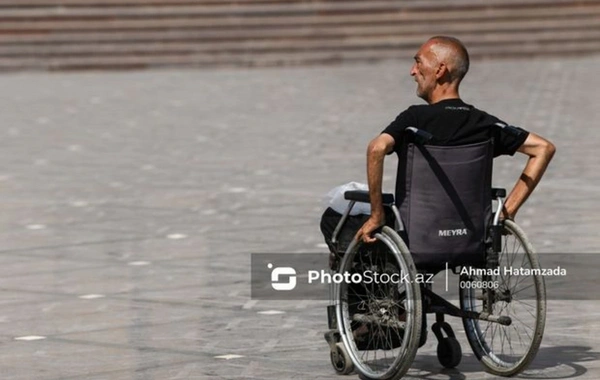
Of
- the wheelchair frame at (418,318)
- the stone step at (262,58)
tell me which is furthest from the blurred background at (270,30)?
the wheelchair frame at (418,318)

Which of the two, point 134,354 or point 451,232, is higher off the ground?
point 451,232

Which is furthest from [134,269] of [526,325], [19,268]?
[526,325]

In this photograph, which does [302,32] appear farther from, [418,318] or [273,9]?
[418,318]

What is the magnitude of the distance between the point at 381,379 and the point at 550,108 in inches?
465

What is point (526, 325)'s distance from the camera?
6.34 m

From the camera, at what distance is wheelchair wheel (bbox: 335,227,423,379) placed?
17.5 feet

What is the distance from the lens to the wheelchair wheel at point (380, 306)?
5.33 metres

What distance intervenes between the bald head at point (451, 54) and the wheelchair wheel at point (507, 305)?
0.55 meters

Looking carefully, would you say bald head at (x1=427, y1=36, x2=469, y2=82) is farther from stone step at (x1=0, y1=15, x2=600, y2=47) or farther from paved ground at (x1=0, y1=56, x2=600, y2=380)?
stone step at (x1=0, y1=15, x2=600, y2=47)

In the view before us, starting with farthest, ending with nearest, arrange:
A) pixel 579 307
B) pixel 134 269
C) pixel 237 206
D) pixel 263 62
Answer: pixel 263 62 → pixel 237 206 → pixel 134 269 → pixel 579 307

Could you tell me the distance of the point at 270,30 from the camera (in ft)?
79.9

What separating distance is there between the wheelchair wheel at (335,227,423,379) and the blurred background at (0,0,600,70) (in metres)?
18.1

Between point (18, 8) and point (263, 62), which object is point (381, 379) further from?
point (18, 8)

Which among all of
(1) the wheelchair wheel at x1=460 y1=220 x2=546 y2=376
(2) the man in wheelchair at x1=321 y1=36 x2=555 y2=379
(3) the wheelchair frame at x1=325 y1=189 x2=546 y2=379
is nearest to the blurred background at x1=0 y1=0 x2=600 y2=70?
(1) the wheelchair wheel at x1=460 y1=220 x2=546 y2=376
